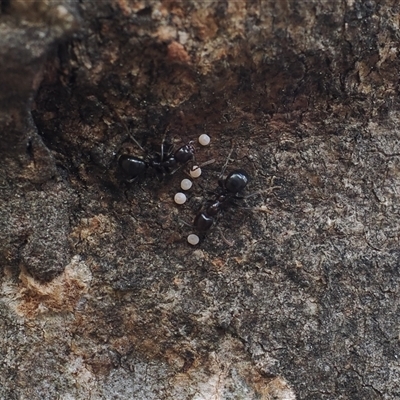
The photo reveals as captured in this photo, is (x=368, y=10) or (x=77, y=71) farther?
(x=368, y=10)

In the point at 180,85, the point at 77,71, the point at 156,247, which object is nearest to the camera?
the point at 77,71

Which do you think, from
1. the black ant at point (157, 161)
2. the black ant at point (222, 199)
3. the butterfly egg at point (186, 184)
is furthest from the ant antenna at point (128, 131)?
the black ant at point (222, 199)

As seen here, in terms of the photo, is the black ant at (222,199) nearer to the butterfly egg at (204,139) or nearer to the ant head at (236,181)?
the ant head at (236,181)

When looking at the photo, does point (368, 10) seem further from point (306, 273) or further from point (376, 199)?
point (306, 273)

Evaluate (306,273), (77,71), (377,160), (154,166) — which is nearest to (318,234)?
(306,273)

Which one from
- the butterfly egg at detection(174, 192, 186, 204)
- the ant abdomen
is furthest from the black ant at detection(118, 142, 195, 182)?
the butterfly egg at detection(174, 192, 186, 204)

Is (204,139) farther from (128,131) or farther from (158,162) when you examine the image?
(128,131)
